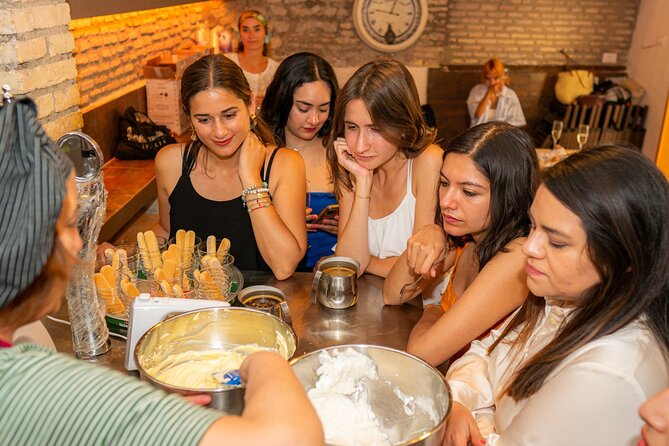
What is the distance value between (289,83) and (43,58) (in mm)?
1085

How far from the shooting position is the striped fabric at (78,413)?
80 centimetres

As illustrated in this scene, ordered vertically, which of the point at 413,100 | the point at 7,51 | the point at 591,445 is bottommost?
the point at 591,445

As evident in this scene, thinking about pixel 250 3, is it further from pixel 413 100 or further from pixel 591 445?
pixel 591 445

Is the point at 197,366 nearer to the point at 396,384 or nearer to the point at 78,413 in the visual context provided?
the point at 396,384

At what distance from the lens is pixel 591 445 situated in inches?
49.0

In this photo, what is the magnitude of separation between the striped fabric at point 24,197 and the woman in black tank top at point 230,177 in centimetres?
140

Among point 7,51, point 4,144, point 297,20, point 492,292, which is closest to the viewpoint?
point 4,144

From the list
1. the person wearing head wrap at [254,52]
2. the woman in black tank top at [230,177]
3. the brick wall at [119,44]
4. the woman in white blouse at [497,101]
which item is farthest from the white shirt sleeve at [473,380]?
the woman in white blouse at [497,101]

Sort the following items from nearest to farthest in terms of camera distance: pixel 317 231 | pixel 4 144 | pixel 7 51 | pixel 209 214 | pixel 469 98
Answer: pixel 4 144 < pixel 7 51 < pixel 209 214 < pixel 317 231 < pixel 469 98

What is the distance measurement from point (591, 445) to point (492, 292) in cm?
58

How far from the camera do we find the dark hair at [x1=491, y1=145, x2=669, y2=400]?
1.29m

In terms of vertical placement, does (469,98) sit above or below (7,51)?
below

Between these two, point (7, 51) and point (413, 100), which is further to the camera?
point (413, 100)

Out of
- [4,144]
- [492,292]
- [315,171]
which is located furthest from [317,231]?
[4,144]
